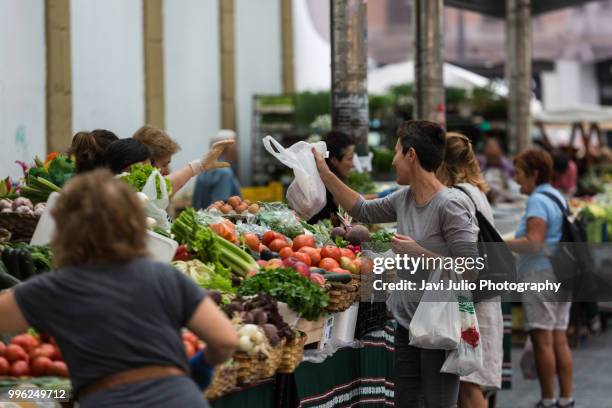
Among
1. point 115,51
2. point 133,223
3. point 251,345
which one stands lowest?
point 251,345

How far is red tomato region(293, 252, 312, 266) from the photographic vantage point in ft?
21.9

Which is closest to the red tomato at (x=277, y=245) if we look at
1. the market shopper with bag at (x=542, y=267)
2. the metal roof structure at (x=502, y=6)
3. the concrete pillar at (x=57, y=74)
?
the market shopper with bag at (x=542, y=267)

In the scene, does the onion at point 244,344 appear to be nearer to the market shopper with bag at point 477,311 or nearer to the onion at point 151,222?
the onion at point 151,222

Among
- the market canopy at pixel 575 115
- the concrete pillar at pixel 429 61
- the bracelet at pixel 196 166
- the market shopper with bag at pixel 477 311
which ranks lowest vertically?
the market shopper with bag at pixel 477 311

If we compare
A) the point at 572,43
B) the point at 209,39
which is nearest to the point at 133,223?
the point at 209,39

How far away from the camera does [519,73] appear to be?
72.6 ft

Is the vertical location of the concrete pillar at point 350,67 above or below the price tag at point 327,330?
above

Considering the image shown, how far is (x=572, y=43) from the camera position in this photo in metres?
29.3

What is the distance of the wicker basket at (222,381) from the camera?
15.6 ft

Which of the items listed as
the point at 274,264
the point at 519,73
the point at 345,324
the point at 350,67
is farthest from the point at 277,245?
the point at 519,73

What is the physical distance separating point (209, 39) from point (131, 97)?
3723mm

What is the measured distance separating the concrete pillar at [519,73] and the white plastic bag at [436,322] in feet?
51.2

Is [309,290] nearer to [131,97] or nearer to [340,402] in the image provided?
[340,402]

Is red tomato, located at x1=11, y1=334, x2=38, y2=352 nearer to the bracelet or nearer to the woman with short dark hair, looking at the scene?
the woman with short dark hair
